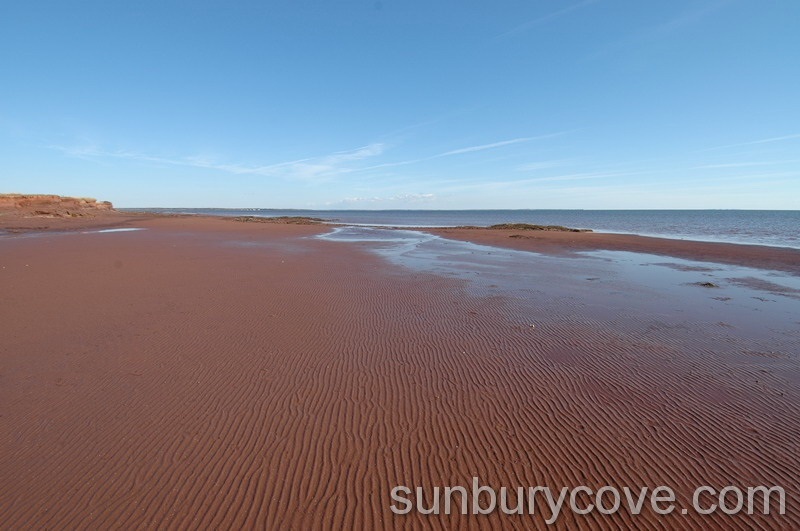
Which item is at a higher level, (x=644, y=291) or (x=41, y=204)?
(x=41, y=204)

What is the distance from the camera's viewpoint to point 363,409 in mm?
5102

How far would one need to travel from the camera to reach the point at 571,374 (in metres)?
6.30

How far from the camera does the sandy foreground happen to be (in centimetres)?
352

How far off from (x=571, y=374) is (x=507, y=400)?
1.59m

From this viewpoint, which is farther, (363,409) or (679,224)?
(679,224)

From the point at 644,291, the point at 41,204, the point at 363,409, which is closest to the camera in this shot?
the point at 363,409

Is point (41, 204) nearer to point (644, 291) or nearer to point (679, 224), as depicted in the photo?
point (644, 291)

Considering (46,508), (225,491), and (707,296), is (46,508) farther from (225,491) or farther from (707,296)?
(707,296)

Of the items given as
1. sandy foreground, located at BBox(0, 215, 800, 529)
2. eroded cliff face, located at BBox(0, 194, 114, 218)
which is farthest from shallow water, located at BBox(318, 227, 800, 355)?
eroded cliff face, located at BBox(0, 194, 114, 218)

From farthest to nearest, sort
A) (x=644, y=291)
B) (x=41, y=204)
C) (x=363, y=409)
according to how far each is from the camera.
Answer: (x=41, y=204)
(x=644, y=291)
(x=363, y=409)

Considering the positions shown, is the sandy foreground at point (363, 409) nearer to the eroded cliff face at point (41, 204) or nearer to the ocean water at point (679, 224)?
the ocean water at point (679, 224)

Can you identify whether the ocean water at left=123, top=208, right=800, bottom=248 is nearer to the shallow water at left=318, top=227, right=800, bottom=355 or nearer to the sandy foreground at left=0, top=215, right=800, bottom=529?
the shallow water at left=318, top=227, right=800, bottom=355

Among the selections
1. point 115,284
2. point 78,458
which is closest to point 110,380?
point 78,458

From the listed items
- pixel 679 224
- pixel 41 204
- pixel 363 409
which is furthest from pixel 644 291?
pixel 41 204
